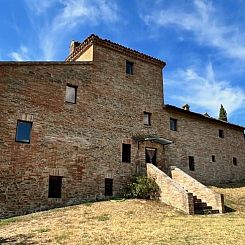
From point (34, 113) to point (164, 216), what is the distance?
850cm

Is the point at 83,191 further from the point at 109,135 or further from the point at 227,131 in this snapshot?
the point at 227,131

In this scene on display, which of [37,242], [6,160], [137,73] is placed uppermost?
[137,73]

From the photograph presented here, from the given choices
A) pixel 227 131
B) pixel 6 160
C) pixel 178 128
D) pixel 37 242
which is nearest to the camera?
pixel 37 242

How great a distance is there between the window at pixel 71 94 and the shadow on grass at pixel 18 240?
9223 millimetres

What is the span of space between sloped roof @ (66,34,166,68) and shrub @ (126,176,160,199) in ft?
30.2

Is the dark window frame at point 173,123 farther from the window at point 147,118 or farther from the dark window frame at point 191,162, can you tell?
the dark window frame at point 191,162

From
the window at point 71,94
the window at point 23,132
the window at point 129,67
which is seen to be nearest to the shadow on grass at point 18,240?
the window at point 23,132

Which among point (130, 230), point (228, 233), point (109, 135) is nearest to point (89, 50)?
point (109, 135)

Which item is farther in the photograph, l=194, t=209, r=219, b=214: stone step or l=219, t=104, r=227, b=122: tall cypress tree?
l=219, t=104, r=227, b=122: tall cypress tree

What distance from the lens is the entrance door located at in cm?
2050

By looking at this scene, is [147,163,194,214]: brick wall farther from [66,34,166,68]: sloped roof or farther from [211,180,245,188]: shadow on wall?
[66,34,166,68]: sloped roof

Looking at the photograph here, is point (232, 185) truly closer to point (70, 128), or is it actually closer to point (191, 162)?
point (191, 162)

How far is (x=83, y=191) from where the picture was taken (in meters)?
16.7

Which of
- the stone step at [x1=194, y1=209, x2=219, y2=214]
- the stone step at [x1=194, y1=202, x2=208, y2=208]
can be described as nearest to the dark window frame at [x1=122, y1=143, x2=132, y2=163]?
the stone step at [x1=194, y1=202, x2=208, y2=208]
